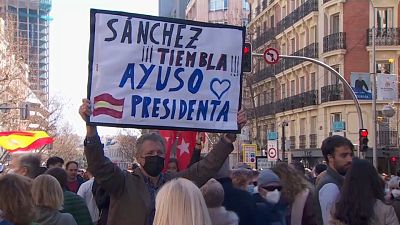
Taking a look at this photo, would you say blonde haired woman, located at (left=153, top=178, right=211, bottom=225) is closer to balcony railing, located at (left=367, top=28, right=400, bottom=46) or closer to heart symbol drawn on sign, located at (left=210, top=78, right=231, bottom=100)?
heart symbol drawn on sign, located at (left=210, top=78, right=231, bottom=100)

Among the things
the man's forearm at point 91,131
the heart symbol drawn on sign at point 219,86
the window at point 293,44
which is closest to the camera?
the man's forearm at point 91,131

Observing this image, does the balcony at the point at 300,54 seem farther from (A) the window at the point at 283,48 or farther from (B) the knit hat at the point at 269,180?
(B) the knit hat at the point at 269,180

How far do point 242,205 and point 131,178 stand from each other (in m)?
1.53

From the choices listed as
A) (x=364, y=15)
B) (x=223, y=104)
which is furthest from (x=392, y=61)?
(x=223, y=104)

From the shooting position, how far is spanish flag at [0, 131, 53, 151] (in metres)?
16.2

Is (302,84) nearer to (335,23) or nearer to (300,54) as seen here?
(300,54)

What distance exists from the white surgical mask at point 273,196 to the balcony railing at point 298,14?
135 ft

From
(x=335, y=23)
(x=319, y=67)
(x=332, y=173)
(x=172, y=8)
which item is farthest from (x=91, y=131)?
(x=172, y=8)

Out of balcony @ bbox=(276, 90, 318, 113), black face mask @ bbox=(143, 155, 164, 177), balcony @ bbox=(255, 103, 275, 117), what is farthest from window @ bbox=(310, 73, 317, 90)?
black face mask @ bbox=(143, 155, 164, 177)

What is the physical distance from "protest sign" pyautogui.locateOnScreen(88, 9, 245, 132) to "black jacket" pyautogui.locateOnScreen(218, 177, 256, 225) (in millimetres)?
803

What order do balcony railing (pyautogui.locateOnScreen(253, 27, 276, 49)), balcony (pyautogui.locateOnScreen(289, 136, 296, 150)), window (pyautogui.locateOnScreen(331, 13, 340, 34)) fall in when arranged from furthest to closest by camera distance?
balcony railing (pyautogui.locateOnScreen(253, 27, 276, 49)), balcony (pyautogui.locateOnScreen(289, 136, 296, 150)), window (pyautogui.locateOnScreen(331, 13, 340, 34))

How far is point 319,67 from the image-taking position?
4669cm

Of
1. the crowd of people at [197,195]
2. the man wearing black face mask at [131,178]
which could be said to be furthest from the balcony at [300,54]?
the man wearing black face mask at [131,178]

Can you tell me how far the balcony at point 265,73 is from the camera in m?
56.6
